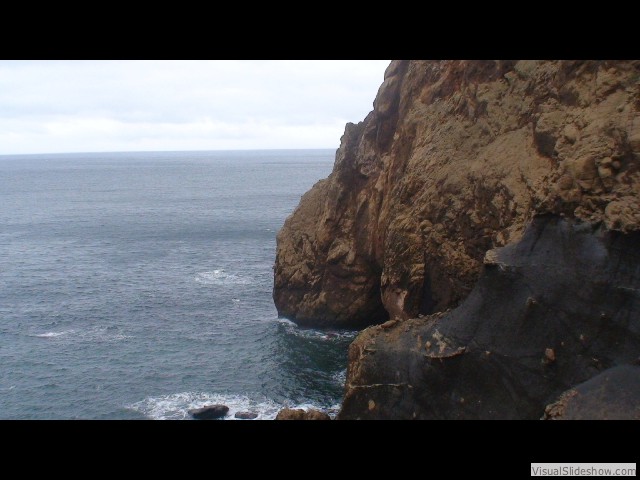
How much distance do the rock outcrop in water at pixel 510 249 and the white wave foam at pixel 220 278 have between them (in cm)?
2628

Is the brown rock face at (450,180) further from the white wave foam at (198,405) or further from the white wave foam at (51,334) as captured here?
the white wave foam at (51,334)

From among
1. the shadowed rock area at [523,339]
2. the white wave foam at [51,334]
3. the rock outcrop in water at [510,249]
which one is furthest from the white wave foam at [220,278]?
the shadowed rock area at [523,339]

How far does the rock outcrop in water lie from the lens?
63.5 ft

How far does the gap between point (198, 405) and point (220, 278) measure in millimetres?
28680

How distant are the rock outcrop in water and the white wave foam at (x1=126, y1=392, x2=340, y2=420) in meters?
9.20

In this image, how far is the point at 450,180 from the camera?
3159 cm

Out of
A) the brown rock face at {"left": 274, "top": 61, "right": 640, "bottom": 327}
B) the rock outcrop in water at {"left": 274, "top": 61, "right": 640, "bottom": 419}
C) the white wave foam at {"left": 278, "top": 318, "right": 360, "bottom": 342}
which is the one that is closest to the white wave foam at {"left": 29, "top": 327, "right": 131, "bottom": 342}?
the white wave foam at {"left": 278, "top": 318, "right": 360, "bottom": 342}

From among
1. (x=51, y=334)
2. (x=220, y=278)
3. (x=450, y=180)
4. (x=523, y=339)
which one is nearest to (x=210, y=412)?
(x=450, y=180)

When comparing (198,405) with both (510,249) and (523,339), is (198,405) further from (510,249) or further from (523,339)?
(510,249)

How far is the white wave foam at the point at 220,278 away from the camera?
202 feet

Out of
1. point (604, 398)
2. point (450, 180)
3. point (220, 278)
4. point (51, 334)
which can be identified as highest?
point (450, 180)

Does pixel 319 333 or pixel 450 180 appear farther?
pixel 319 333

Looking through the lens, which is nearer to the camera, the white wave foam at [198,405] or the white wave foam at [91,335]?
the white wave foam at [198,405]
